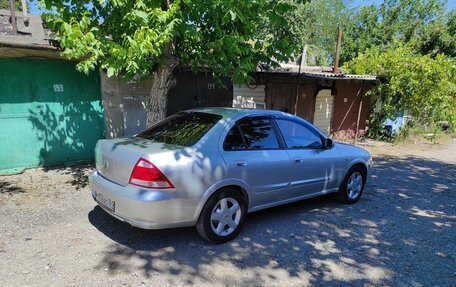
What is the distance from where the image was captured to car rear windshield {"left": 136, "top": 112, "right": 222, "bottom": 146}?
3.78 m

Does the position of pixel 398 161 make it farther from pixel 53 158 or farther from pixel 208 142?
pixel 53 158

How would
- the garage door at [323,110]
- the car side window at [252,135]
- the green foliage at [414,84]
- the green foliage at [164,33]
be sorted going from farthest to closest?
the garage door at [323,110] < the green foliage at [414,84] < the green foliage at [164,33] < the car side window at [252,135]

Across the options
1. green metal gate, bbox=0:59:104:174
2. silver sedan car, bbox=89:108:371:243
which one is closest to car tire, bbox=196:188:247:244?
silver sedan car, bbox=89:108:371:243

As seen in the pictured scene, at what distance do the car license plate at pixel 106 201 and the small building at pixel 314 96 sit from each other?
5670 mm

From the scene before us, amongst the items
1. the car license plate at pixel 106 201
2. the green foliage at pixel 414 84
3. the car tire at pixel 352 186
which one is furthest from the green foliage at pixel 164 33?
the green foliage at pixel 414 84

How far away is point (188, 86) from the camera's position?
810cm

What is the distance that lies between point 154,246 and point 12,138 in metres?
4.28

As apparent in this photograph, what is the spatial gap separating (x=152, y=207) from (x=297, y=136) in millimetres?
2376

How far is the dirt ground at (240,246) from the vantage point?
3.24 meters

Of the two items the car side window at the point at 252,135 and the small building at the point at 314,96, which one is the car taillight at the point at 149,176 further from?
the small building at the point at 314,96

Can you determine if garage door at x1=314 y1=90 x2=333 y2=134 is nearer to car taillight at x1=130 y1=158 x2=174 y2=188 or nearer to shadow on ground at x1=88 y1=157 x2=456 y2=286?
shadow on ground at x1=88 y1=157 x2=456 y2=286

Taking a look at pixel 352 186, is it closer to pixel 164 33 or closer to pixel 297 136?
pixel 297 136

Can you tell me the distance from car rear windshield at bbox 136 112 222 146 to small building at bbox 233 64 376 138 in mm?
4496

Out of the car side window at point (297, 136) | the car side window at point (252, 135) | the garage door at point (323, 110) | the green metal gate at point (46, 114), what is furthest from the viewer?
the garage door at point (323, 110)
